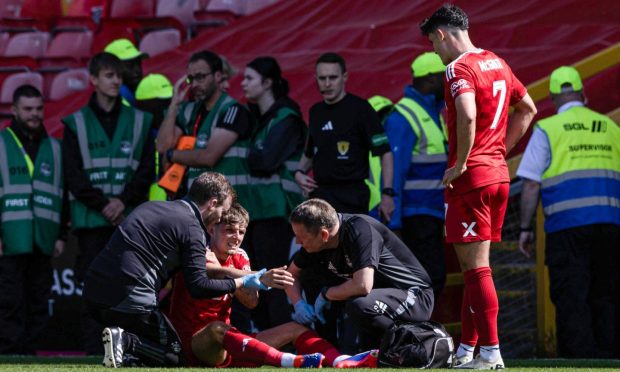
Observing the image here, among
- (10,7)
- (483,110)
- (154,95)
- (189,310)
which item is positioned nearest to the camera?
(483,110)

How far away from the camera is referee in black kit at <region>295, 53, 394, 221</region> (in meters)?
8.33

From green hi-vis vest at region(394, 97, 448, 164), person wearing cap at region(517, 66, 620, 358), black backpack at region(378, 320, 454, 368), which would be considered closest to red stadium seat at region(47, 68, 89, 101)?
green hi-vis vest at region(394, 97, 448, 164)

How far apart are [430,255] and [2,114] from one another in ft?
24.0

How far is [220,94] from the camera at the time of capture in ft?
29.2

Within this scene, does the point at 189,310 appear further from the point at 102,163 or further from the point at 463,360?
the point at 102,163

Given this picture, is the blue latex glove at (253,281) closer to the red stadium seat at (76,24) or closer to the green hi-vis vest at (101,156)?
the green hi-vis vest at (101,156)

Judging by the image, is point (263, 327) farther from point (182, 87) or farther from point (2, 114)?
point (2, 114)

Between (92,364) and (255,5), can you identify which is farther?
(255,5)

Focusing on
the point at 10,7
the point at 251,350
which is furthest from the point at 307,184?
the point at 10,7

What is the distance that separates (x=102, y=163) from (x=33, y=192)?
2.26ft

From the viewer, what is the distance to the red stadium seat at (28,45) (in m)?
16.0

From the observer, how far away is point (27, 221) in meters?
9.28

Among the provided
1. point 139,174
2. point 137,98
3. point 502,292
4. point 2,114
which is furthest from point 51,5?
point 502,292

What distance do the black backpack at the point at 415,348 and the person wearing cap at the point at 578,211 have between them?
76.7 inches
